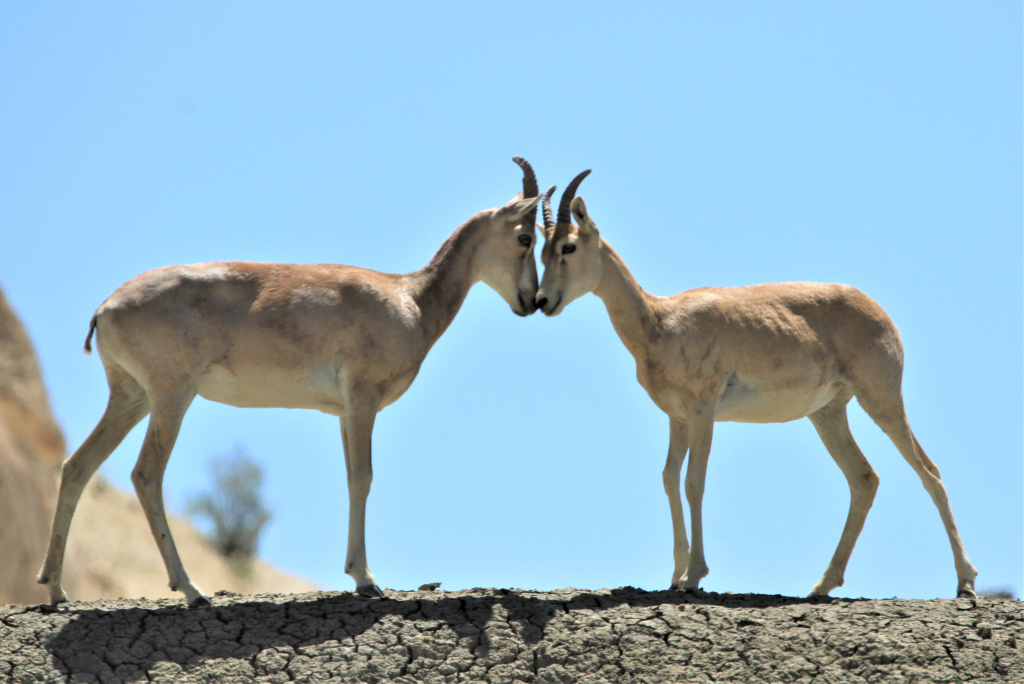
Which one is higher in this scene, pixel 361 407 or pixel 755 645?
pixel 361 407

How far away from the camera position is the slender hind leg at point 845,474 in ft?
37.8

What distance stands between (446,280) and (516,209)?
39.2 inches

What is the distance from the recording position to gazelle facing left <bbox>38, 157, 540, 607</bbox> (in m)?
9.95

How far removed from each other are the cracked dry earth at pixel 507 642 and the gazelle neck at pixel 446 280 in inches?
107

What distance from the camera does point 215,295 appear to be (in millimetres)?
10352

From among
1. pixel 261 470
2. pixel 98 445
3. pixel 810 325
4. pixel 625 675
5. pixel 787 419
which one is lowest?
pixel 625 675

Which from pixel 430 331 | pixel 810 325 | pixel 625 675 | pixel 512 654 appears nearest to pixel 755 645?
pixel 625 675

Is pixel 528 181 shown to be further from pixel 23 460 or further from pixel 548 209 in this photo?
pixel 23 460

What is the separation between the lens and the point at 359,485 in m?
10.2

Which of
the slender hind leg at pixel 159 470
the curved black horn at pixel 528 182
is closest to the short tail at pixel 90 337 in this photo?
the slender hind leg at pixel 159 470

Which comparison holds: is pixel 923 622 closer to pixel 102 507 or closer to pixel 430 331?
pixel 430 331

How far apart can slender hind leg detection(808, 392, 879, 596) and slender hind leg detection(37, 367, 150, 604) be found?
6.83 metres

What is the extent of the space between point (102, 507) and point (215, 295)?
23349mm

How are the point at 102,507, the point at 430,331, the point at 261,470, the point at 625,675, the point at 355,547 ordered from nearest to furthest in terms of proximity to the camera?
1. the point at 625,675
2. the point at 355,547
3. the point at 430,331
4. the point at 102,507
5. the point at 261,470
